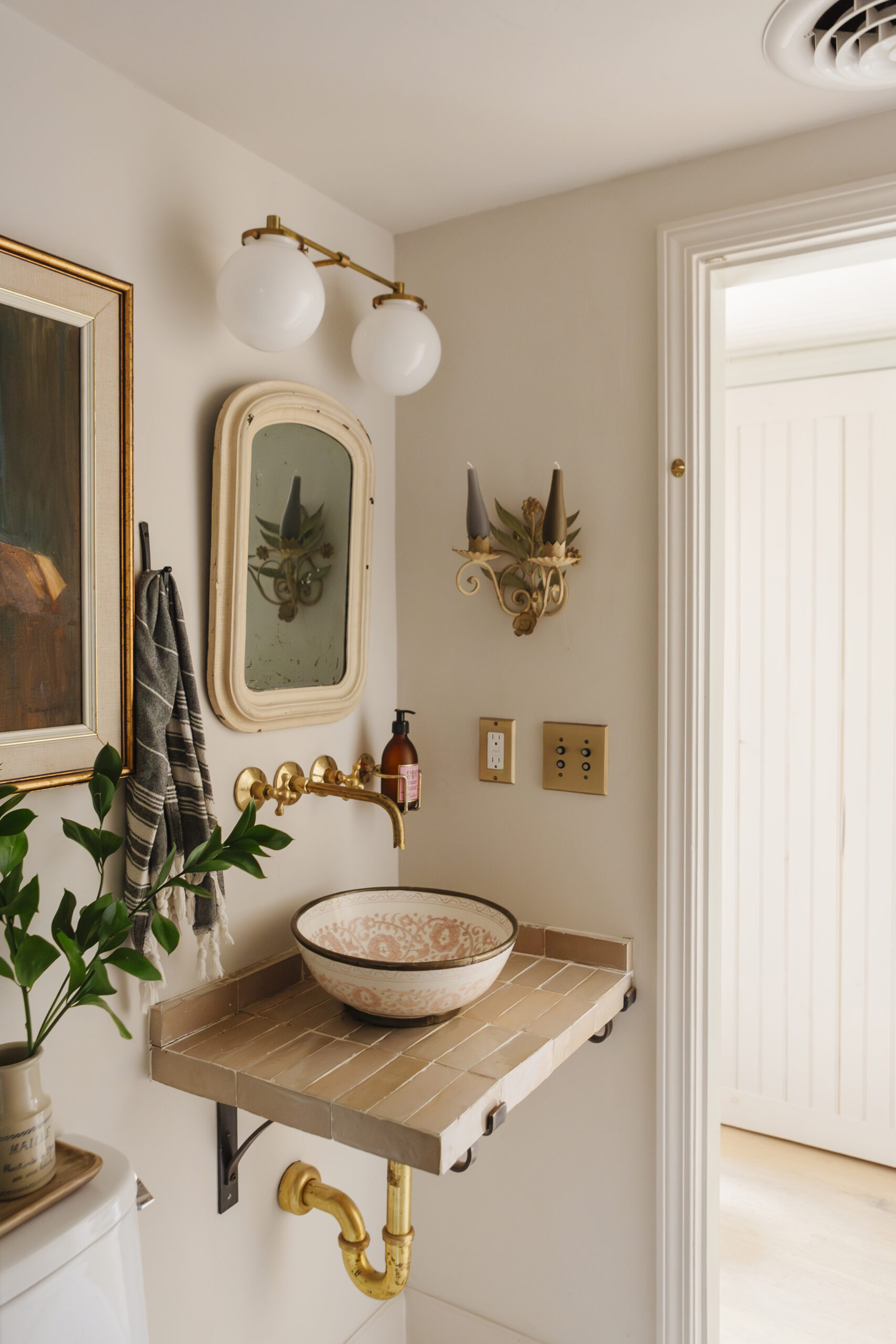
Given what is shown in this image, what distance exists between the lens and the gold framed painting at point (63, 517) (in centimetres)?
114

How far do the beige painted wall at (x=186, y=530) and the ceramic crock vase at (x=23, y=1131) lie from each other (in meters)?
0.14

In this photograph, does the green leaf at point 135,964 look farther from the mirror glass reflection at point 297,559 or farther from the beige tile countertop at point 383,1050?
the mirror glass reflection at point 297,559

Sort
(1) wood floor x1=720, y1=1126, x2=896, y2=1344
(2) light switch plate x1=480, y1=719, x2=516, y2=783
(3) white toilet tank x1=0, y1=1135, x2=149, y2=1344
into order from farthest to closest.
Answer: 1. (1) wood floor x1=720, y1=1126, x2=896, y2=1344
2. (2) light switch plate x1=480, y1=719, x2=516, y2=783
3. (3) white toilet tank x1=0, y1=1135, x2=149, y2=1344

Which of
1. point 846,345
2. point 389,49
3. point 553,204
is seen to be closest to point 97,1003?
point 389,49

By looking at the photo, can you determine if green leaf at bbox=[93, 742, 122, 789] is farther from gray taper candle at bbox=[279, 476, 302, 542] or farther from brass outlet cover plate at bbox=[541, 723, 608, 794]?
brass outlet cover plate at bbox=[541, 723, 608, 794]

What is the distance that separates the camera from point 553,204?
1.70 metres

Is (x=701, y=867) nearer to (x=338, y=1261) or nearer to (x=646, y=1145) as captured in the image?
(x=646, y=1145)

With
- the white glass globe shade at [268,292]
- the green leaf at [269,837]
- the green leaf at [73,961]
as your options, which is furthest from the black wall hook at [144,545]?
the green leaf at [73,961]

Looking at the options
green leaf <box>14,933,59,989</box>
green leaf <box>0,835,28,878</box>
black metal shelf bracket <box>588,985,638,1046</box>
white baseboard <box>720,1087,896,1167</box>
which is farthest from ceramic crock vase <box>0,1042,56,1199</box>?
white baseboard <box>720,1087,896,1167</box>

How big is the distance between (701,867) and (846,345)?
5.53 ft

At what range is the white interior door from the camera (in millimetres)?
2504

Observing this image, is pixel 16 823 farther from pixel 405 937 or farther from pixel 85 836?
pixel 405 937

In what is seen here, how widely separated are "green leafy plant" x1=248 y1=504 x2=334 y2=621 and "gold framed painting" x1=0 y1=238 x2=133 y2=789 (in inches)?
11.3

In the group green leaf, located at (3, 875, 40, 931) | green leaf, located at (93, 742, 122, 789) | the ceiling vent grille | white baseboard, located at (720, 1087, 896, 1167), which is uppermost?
the ceiling vent grille
